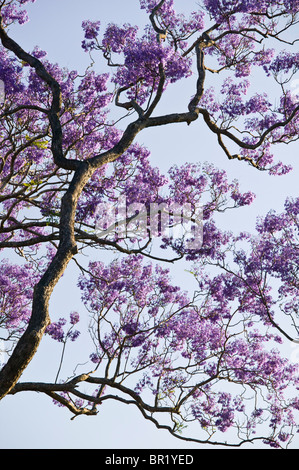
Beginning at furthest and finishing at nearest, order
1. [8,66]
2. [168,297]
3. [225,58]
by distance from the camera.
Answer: [168,297] < [225,58] < [8,66]

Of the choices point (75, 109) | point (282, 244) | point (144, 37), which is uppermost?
point (75, 109)

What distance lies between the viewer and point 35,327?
15.7ft

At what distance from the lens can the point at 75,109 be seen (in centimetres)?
1062

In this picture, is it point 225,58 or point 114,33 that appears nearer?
point 114,33

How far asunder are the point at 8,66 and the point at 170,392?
278 inches

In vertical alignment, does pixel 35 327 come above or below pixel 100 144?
below

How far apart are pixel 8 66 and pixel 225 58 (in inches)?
175

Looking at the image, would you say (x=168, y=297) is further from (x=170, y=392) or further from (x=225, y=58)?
(x=225, y=58)

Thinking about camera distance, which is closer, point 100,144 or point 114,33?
point 114,33

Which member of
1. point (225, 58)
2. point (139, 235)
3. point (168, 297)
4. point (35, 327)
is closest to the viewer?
point (35, 327)
